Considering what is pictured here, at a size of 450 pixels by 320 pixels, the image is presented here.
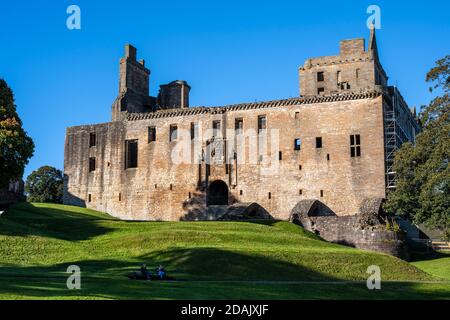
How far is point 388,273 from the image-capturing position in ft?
115

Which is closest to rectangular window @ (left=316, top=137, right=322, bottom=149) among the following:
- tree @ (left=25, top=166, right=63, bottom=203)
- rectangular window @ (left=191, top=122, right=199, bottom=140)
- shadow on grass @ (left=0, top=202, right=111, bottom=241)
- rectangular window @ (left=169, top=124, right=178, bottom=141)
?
rectangular window @ (left=191, top=122, right=199, bottom=140)

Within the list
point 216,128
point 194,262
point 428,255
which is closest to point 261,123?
point 216,128

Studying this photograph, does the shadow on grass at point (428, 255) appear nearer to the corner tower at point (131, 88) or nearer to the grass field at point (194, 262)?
the grass field at point (194, 262)

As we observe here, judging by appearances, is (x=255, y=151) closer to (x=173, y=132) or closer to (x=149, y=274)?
(x=173, y=132)

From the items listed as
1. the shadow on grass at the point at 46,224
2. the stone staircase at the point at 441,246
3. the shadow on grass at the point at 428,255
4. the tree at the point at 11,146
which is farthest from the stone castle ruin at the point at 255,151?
the tree at the point at 11,146

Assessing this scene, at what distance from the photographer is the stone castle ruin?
5522 cm

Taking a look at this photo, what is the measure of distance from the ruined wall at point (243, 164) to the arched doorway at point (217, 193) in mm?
A: 615

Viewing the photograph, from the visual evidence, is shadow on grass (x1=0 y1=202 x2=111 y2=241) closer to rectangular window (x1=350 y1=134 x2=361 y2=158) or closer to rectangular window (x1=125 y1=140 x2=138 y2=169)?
rectangular window (x1=125 y1=140 x2=138 y2=169)

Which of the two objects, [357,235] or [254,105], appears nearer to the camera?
[357,235]

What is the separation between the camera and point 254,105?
2395 inches

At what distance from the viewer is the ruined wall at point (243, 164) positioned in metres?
55.5

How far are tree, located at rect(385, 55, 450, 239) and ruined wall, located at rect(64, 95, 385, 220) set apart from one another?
25.7 feet

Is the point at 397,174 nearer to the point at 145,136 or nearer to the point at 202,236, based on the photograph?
the point at 202,236

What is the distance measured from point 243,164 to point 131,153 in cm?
1339
